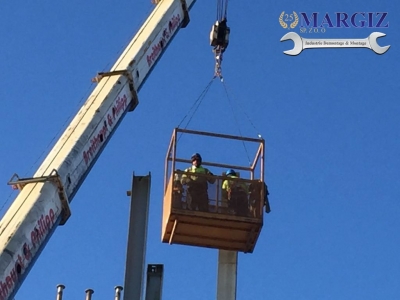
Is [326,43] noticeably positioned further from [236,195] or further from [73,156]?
[73,156]

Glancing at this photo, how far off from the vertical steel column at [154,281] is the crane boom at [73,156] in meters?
2.16

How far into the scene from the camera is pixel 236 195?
27297 mm

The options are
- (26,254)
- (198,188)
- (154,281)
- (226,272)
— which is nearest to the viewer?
(26,254)

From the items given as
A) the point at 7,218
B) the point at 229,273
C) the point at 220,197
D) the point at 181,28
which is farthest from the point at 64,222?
the point at 181,28

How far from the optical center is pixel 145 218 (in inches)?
1042

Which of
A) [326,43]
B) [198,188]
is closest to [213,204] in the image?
[198,188]

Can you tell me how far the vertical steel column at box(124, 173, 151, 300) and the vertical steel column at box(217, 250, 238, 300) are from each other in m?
3.38

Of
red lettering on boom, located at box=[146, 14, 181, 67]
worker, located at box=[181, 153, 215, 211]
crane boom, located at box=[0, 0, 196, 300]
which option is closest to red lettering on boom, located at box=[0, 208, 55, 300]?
crane boom, located at box=[0, 0, 196, 300]

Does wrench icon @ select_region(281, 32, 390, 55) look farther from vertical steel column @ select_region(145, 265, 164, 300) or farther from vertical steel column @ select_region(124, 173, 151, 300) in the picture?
vertical steel column @ select_region(145, 265, 164, 300)

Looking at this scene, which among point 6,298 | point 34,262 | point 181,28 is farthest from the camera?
point 181,28

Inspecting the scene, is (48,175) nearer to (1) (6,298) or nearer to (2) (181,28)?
(1) (6,298)

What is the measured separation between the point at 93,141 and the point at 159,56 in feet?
17.4

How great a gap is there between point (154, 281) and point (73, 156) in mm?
2916

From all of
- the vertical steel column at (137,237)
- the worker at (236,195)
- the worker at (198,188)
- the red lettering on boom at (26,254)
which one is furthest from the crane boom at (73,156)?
the worker at (236,195)
